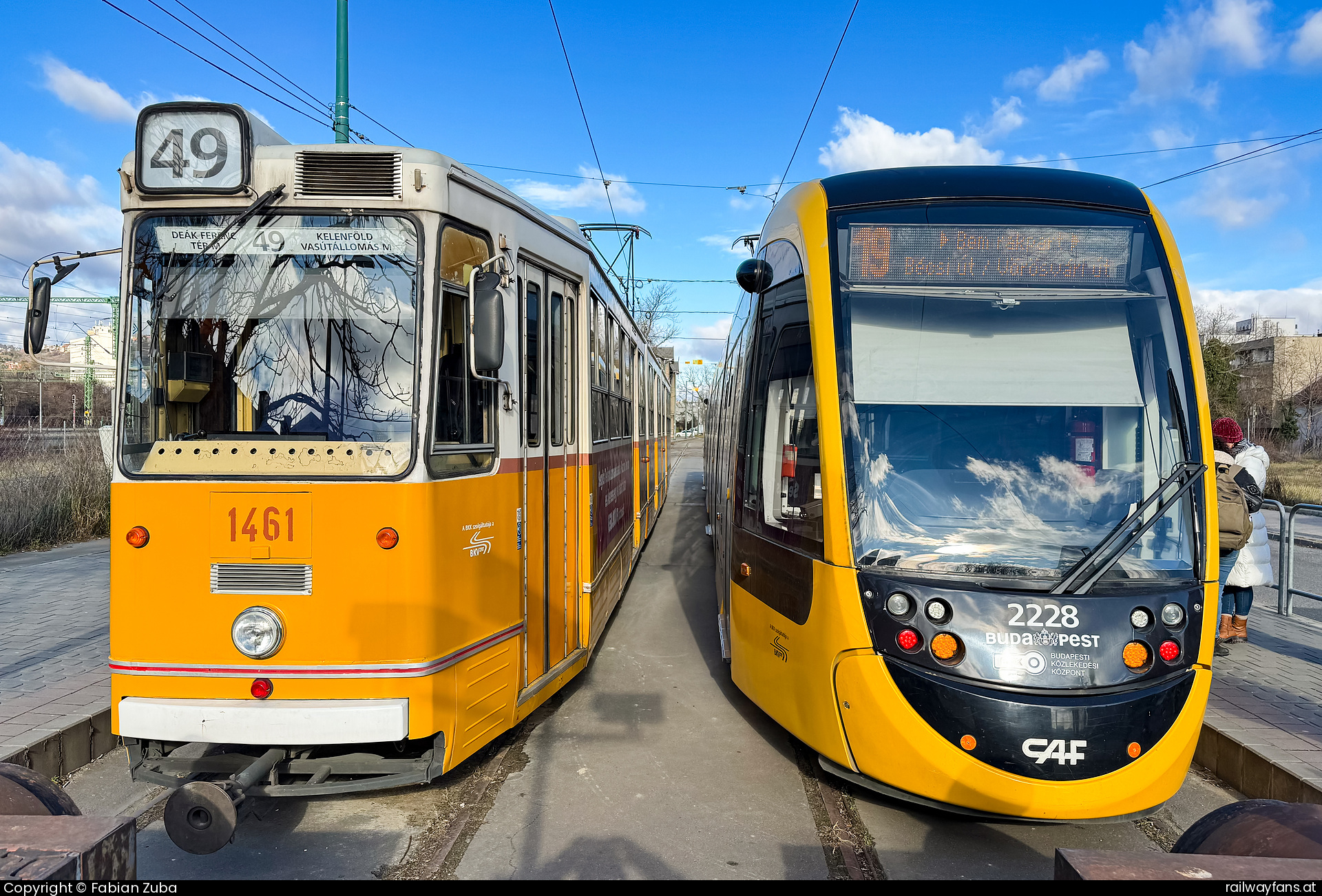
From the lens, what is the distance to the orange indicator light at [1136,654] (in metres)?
3.43

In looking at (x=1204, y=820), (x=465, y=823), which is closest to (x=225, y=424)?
(x=465, y=823)

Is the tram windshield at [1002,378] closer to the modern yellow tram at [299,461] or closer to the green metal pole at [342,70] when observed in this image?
the modern yellow tram at [299,461]

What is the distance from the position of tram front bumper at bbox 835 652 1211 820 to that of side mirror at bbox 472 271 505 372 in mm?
2157

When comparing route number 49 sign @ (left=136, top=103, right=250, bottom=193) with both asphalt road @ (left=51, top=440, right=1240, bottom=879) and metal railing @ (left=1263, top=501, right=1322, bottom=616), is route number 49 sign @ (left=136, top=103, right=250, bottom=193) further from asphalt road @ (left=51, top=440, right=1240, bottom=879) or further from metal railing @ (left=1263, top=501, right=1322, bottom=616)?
metal railing @ (left=1263, top=501, right=1322, bottom=616)

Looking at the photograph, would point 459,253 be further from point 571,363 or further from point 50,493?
point 50,493

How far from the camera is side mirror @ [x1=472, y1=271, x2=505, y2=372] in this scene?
379 centimetres

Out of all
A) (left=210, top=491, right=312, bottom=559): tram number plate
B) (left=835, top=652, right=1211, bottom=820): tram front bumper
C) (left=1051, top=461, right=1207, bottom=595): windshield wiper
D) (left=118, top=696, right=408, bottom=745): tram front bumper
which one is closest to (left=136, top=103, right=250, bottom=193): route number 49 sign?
(left=210, top=491, right=312, bottom=559): tram number plate

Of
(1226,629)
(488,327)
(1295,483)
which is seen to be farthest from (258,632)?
(1295,483)

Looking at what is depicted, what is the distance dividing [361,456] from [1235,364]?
51171 mm

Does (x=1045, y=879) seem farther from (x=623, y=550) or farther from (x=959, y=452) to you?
(x=623, y=550)

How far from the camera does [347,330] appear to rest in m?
3.77

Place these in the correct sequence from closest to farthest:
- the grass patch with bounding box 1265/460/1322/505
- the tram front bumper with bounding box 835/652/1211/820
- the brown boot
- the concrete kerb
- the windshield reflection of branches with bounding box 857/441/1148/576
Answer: the tram front bumper with bounding box 835/652/1211/820
the windshield reflection of branches with bounding box 857/441/1148/576
the concrete kerb
the brown boot
the grass patch with bounding box 1265/460/1322/505

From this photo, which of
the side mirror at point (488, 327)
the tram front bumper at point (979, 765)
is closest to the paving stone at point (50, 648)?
the side mirror at point (488, 327)

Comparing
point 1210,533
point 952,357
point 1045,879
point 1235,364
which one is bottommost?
point 1045,879
